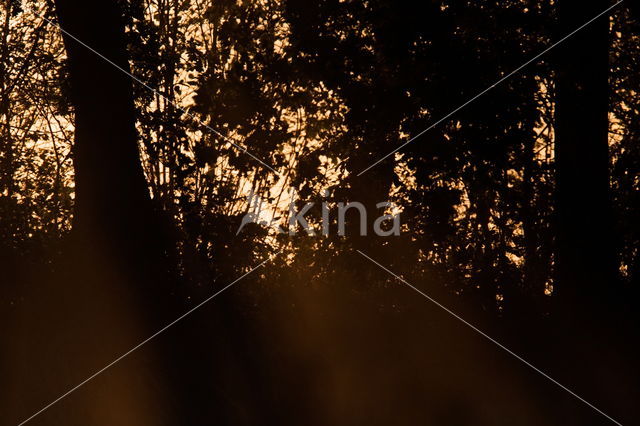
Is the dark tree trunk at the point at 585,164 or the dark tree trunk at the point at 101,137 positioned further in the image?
the dark tree trunk at the point at 101,137

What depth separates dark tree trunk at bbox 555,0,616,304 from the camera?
23.1 ft

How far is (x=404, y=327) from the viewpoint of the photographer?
8.31 meters

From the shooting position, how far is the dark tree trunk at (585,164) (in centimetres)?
705

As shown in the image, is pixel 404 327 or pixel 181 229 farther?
pixel 181 229

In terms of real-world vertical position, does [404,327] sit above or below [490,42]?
below

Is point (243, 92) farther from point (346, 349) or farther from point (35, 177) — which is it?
point (35, 177)

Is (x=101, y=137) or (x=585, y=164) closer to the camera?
(x=585, y=164)

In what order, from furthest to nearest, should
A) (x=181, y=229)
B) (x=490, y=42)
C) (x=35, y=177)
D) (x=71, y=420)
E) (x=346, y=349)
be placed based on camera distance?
(x=35, y=177) → (x=181, y=229) → (x=346, y=349) → (x=490, y=42) → (x=71, y=420)

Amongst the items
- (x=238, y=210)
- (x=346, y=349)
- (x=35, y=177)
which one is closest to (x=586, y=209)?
(x=346, y=349)

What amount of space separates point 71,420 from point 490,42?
218 inches

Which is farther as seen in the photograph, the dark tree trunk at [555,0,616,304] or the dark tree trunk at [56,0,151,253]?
the dark tree trunk at [56,0,151,253]

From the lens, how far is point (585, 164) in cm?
708

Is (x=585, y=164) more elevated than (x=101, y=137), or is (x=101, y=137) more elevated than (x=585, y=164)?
(x=101, y=137)

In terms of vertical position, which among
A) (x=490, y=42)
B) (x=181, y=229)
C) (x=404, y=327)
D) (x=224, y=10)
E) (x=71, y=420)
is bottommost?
(x=71, y=420)
